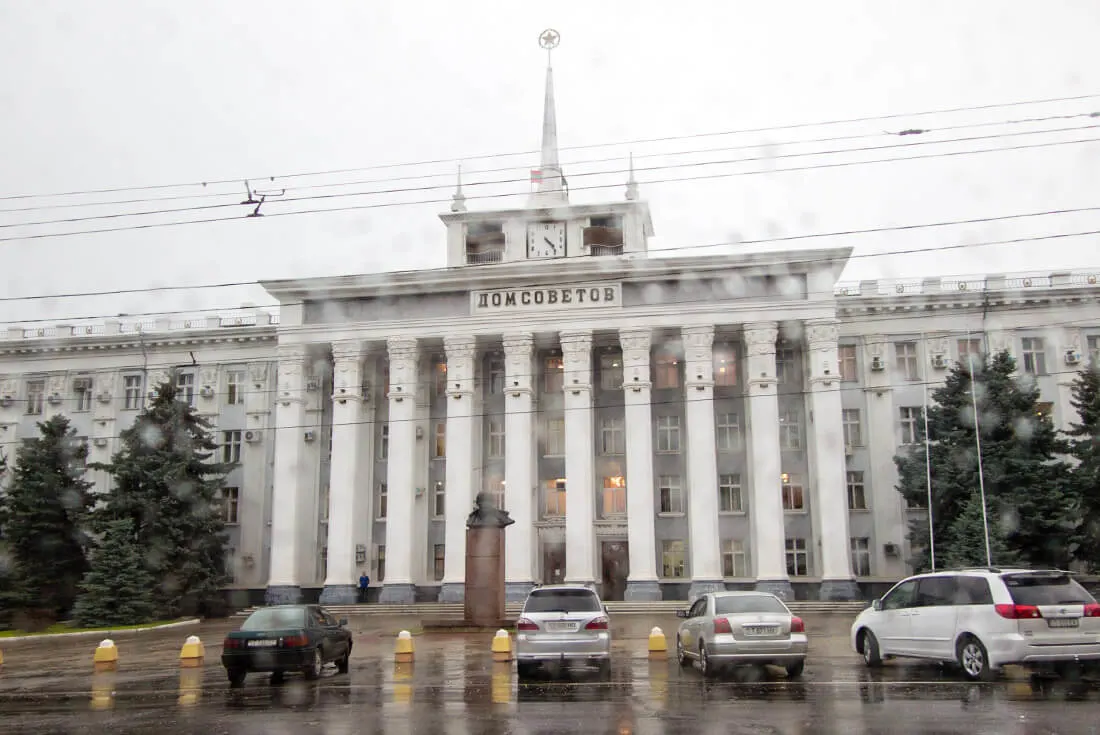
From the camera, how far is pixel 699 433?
39.9 meters

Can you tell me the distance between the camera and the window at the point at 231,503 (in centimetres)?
4548

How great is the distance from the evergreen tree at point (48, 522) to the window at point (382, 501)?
482 inches

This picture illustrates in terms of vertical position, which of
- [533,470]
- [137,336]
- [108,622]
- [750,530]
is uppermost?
[137,336]

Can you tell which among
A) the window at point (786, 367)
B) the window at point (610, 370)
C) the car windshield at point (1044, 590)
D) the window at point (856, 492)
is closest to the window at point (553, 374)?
the window at point (610, 370)

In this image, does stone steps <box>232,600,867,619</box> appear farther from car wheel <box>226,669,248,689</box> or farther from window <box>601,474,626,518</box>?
car wheel <box>226,669,248,689</box>

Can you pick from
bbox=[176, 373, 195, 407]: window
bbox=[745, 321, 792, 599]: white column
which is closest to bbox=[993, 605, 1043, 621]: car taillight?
bbox=[745, 321, 792, 599]: white column

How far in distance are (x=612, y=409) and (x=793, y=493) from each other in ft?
29.0

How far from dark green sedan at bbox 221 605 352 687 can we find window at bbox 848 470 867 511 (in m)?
29.9

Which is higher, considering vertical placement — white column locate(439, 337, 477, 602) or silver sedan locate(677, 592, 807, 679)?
white column locate(439, 337, 477, 602)

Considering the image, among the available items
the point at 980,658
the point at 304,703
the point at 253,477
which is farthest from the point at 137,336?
the point at 980,658

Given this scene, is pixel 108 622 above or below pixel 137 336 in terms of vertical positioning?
below

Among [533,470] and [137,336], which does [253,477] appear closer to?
[137,336]

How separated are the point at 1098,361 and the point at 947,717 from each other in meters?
35.6

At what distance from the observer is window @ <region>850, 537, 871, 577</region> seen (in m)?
41.2
